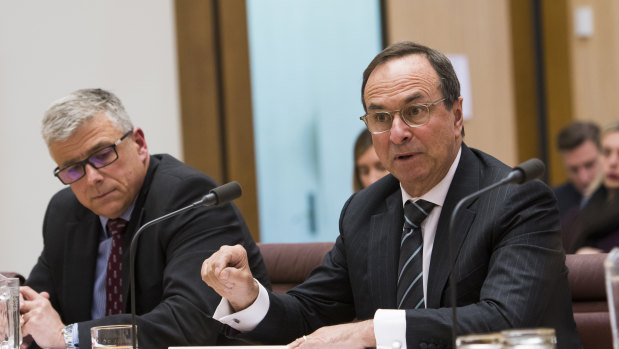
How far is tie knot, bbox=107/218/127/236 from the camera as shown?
2.98 meters

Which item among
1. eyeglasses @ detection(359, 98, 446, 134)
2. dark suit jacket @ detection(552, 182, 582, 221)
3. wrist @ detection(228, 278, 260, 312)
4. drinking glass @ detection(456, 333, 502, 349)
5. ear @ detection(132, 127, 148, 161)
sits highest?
eyeglasses @ detection(359, 98, 446, 134)

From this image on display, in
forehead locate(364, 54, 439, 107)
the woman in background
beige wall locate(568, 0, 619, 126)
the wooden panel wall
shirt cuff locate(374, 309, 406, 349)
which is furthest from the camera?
beige wall locate(568, 0, 619, 126)

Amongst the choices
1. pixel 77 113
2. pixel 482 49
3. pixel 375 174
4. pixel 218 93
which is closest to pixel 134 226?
pixel 77 113

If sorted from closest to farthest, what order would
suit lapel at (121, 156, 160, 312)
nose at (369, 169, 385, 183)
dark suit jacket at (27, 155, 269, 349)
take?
dark suit jacket at (27, 155, 269, 349)
suit lapel at (121, 156, 160, 312)
nose at (369, 169, 385, 183)

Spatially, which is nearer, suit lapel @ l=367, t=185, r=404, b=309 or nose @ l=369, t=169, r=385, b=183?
suit lapel @ l=367, t=185, r=404, b=309

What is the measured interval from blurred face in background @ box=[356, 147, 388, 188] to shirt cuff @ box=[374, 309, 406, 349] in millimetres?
2134

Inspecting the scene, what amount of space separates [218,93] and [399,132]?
311cm

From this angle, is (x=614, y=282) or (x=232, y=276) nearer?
(x=614, y=282)

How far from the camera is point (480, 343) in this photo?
156 centimetres

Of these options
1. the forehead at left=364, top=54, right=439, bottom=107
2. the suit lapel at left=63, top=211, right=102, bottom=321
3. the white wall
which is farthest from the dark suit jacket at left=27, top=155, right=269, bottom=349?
the white wall

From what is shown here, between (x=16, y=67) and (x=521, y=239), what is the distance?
3.19 metres

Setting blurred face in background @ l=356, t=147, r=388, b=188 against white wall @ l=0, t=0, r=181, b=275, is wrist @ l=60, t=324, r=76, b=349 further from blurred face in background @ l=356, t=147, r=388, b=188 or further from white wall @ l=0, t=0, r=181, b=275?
white wall @ l=0, t=0, r=181, b=275

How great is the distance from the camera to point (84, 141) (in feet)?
9.38

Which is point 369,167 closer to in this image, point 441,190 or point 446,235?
point 441,190
